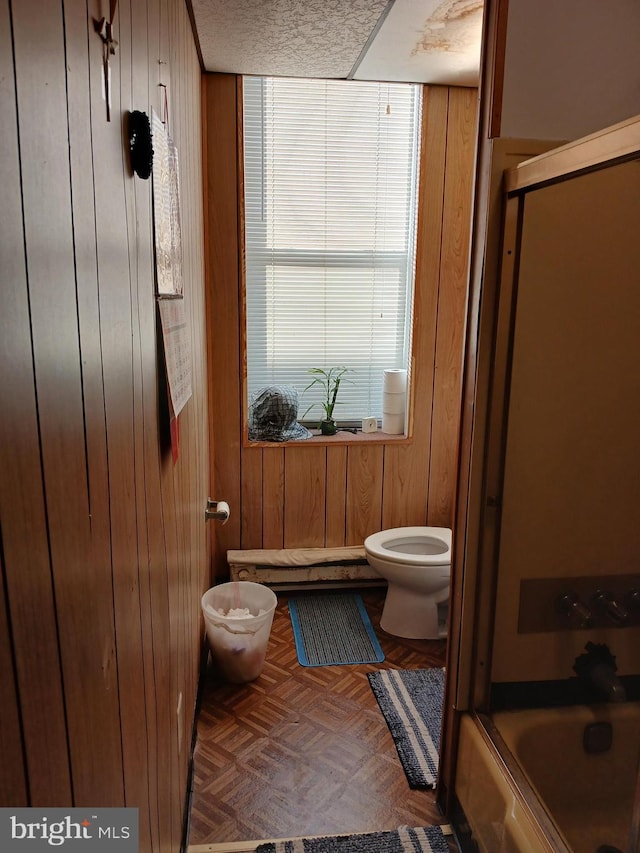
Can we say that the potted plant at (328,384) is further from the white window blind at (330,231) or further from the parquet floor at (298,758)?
the parquet floor at (298,758)

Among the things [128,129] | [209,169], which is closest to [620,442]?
[128,129]

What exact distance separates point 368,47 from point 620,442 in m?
1.81

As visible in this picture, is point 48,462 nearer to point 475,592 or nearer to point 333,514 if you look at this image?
point 475,592

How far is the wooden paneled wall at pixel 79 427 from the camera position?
52 cm

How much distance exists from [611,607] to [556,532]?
0.26m

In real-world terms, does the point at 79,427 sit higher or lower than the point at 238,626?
higher

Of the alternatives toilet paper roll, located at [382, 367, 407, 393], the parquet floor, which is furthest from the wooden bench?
toilet paper roll, located at [382, 367, 407, 393]

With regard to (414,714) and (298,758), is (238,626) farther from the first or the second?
(414,714)

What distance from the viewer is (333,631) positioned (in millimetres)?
2891

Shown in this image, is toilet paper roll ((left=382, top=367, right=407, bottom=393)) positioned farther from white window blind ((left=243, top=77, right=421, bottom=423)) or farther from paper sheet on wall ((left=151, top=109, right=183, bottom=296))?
paper sheet on wall ((left=151, top=109, right=183, bottom=296))

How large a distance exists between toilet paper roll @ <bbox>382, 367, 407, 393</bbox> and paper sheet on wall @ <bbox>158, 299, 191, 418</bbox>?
168 centimetres

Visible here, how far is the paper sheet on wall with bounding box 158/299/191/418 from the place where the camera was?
1.32 meters

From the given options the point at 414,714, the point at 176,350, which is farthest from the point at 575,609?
the point at 176,350

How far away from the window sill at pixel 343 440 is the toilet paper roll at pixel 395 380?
245 mm
